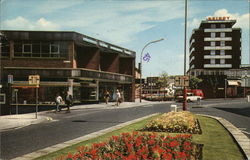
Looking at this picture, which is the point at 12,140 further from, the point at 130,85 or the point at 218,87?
the point at 218,87

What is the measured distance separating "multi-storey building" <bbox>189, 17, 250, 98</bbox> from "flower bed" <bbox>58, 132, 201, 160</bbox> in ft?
226

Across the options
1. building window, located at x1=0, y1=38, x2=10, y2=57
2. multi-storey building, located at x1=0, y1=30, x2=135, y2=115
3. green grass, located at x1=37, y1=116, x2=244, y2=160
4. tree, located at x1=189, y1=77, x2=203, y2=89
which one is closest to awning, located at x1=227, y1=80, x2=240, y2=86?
tree, located at x1=189, y1=77, x2=203, y2=89

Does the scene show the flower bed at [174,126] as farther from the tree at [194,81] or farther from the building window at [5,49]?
the tree at [194,81]

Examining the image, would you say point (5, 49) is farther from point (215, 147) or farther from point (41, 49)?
point (215, 147)

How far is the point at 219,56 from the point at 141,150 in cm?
7321

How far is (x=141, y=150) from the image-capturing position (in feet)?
16.5

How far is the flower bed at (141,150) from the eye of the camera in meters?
4.70

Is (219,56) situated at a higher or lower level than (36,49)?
higher

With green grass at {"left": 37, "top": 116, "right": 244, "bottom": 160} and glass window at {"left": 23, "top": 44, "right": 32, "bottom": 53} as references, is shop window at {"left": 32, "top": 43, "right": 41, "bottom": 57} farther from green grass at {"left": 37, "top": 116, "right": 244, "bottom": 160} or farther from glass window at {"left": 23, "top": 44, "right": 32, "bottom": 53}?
green grass at {"left": 37, "top": 116, "right": 244, "bottom": 160}

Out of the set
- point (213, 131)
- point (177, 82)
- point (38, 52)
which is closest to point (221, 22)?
point (38, 52)

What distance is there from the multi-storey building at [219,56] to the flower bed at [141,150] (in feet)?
226

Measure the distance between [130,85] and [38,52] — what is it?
20675mm

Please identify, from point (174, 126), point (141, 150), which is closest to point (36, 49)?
point (174, 126)

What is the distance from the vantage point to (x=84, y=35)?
113 feet
